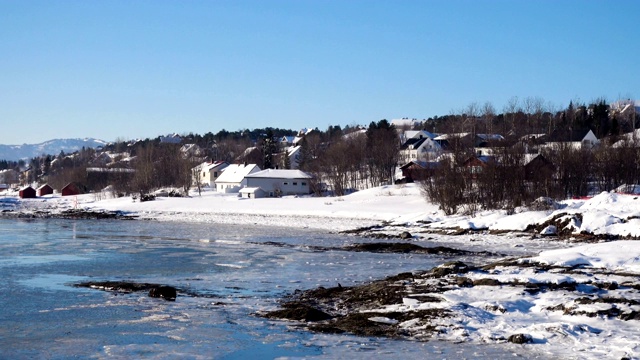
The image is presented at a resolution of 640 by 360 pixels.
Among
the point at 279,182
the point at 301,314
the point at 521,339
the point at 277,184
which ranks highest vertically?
the point at 279,182

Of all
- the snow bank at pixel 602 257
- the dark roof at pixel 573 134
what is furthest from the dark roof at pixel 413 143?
the snow bank at pixel 602 257

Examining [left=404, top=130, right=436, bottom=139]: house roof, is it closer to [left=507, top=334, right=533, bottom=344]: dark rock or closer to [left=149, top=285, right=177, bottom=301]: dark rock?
[left=149, top=285, right=177, bottom=301]: dark rock

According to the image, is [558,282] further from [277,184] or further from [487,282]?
[277,184]

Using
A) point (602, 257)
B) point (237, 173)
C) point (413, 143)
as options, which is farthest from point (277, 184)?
point (602, 257)

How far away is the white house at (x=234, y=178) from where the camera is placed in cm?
9575

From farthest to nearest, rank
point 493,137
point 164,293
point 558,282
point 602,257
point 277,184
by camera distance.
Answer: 1. point 277,184
2. point 493,137
3. point 602,257
4. point 164,293
5. point 558,282

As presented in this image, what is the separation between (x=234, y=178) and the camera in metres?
97.4

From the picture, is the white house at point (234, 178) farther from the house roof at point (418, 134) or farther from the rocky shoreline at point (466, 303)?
the rocky shoreline at point (466, 303)

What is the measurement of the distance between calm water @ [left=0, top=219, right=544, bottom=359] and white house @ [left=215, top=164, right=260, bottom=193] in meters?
55.7

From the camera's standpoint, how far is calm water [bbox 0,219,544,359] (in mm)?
13275

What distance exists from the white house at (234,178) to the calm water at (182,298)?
55744 mm

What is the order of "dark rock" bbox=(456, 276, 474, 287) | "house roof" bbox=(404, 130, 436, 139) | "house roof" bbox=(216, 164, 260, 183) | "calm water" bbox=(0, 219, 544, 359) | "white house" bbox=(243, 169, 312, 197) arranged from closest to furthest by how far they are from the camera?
"calm water" bbox=(0, 219, 544, 359) < "dark rock" bbox=(456, 276, 474, 287) < "white house" bbox=(243, 169, 312, 197) < "house roof" bbox=(216, 164, 260, 183) < "house roof" bbox=(404, 130, 436, 139)

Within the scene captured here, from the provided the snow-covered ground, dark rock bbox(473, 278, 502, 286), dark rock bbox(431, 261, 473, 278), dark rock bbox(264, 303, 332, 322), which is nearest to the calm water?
dark rock bbox(264, 303, 332, 322)

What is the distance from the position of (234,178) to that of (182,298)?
78790 mm
